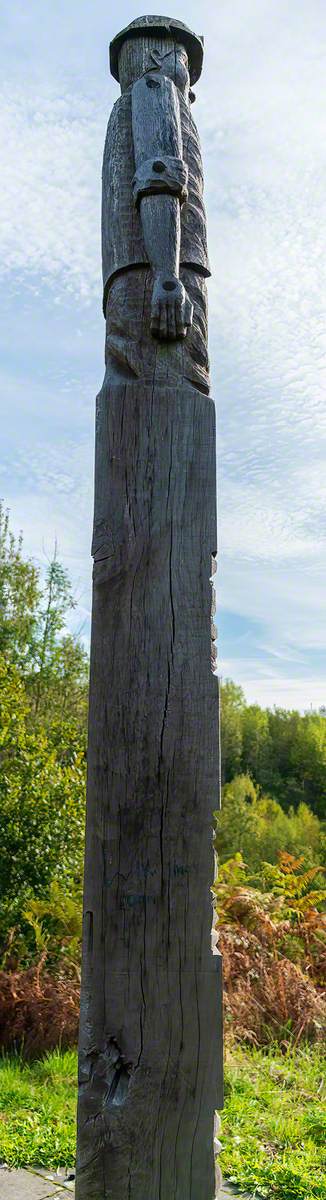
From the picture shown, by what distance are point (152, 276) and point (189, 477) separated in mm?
627

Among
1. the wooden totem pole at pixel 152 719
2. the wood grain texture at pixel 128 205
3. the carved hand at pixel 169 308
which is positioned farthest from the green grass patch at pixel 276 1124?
the wood grain texture at pixel 128 205

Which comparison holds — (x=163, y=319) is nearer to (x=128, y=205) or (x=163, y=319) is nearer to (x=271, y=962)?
(x=128, y=205)

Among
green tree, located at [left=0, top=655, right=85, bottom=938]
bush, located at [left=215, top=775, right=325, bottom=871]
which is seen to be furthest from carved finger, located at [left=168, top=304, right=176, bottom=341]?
bush, located at [left=215, top=775, right=325, bottom=871]

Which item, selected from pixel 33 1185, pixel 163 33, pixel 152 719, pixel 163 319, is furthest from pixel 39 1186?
pixel 163 33

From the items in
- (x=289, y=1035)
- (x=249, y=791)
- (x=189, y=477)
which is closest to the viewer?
(x=189, y=477)

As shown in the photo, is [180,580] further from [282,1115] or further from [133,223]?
[282,1115]

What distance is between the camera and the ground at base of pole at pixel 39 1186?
10.9 ft

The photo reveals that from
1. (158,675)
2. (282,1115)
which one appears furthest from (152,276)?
(282,1115)

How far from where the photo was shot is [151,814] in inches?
83.9

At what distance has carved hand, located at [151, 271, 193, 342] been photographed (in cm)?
235

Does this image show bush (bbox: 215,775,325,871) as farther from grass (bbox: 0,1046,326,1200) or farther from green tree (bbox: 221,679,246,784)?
grass (bbox: 0,1046,326,1200)

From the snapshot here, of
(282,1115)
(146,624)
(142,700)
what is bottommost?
(282,1115)

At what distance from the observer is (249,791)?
44.6 ft

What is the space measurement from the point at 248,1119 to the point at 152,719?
2.95m
